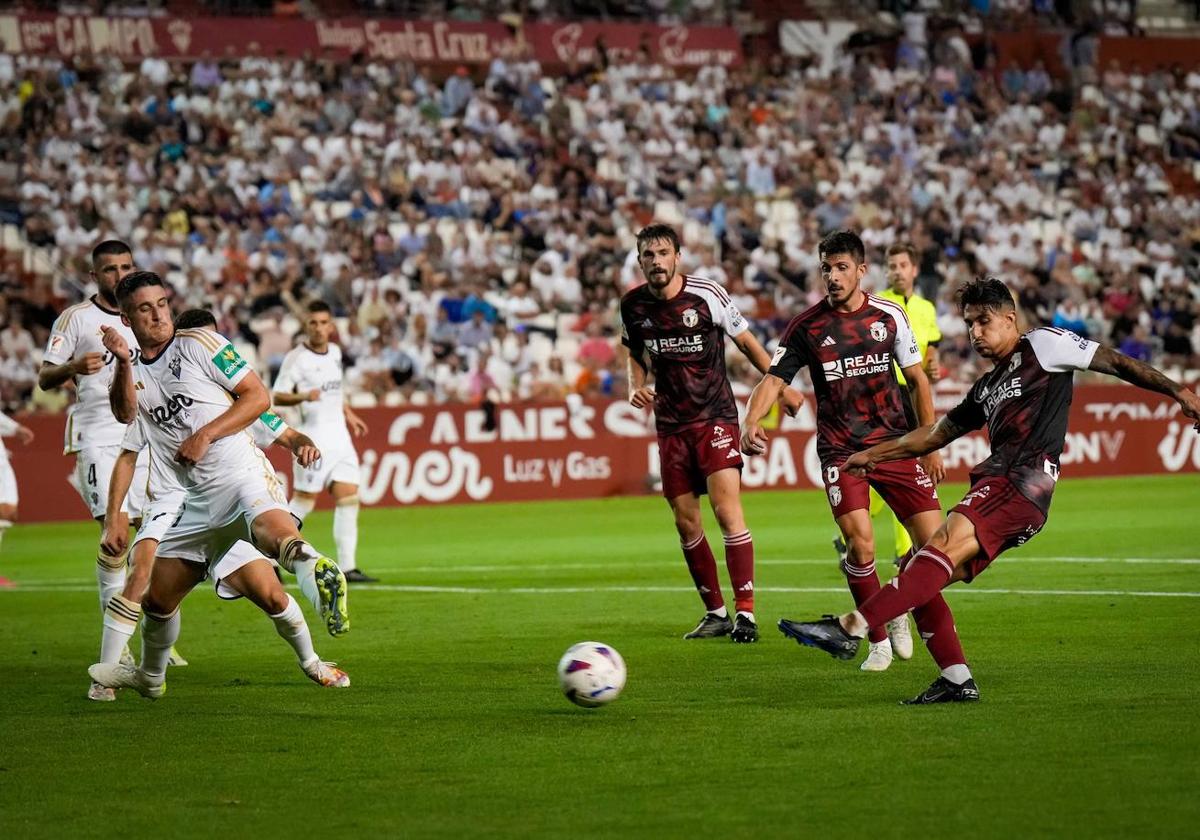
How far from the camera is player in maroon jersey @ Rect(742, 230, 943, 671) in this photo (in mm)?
10055

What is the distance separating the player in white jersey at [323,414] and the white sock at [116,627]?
6.64 metres

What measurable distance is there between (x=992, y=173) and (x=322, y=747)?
95.9 ft

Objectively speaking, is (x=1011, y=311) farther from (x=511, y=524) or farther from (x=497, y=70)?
(x=497, y=70)

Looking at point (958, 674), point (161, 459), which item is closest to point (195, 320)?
point (161, 459)

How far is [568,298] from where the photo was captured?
28.9 metres

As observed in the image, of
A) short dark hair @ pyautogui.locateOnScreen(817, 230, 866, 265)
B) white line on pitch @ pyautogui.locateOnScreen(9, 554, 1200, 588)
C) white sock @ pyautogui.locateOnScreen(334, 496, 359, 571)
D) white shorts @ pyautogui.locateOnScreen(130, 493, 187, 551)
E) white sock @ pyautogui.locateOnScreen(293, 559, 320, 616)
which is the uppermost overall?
short dark hair @ pyautogui.locateOnScreen(817, 230, 866, 265)

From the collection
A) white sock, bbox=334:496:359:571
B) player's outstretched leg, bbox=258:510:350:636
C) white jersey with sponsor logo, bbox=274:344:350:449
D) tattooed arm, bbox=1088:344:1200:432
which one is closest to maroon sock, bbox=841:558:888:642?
tattooed arm, bbox=1088:344:1200:432

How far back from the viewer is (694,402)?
12.0 m

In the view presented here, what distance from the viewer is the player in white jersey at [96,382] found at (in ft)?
34.4

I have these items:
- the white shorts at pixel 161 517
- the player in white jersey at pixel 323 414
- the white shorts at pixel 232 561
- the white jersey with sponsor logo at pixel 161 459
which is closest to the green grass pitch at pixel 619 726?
the white shorts at pixel 232 561

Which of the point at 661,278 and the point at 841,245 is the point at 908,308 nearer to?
the point at 661,278

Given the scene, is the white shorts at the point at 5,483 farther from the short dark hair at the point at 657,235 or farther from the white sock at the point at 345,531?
the short dark hair at the point at 657,235

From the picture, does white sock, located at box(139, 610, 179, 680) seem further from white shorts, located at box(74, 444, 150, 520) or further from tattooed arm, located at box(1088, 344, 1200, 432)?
tattooed arm, located at box(1088, 344, 1200, 432)

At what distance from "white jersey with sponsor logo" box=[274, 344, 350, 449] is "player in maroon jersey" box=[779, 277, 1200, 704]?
938 centimetres
